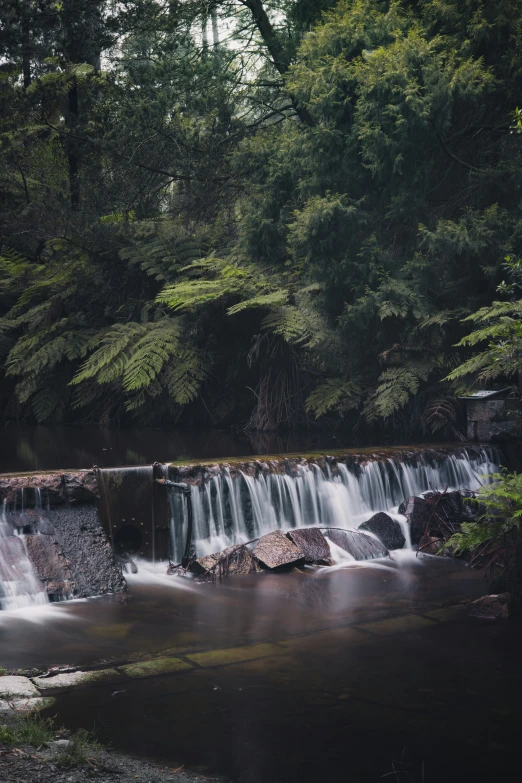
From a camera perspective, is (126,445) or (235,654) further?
(126,445)

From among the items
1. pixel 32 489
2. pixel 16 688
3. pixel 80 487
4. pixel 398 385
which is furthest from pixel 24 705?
pixel 398 385

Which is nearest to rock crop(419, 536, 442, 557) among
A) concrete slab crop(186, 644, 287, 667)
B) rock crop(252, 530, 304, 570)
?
rock crop(252, 530, 304, 570)

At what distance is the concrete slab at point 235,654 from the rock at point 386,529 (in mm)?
3613

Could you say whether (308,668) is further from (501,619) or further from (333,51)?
(333,51)

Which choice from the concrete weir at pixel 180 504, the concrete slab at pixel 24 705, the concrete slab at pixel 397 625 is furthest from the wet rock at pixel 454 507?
the concrete slab at pixel 24 705

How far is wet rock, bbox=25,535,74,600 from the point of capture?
786 cm

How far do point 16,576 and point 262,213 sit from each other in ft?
30.1

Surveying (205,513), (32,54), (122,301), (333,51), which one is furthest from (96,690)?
(32,54)

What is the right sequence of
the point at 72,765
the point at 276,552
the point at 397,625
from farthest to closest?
1. the point at 276,552
2. the point at 397,625
3. the point at 72,765

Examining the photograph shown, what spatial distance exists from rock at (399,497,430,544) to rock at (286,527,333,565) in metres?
1.19

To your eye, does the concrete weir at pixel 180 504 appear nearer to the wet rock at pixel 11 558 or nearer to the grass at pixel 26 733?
the wet rock at pixel 11 558

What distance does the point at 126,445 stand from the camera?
13.4m

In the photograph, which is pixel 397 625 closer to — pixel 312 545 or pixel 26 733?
pixel 312 545

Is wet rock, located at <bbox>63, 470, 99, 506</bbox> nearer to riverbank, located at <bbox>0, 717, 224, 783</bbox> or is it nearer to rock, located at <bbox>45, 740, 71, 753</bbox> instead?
riverbank, located at <bbox>0, 717, 224, 783</bbox>
